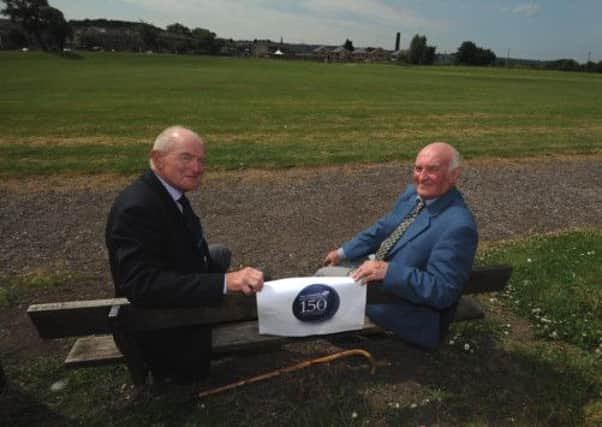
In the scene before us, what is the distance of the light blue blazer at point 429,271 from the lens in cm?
287

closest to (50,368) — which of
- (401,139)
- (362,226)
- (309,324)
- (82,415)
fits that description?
(82,415)

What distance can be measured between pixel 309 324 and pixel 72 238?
5064mm

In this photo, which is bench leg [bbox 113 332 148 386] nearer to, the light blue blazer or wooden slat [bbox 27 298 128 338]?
wooden slat [bbox 27 298 128 338]

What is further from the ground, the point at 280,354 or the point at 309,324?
the point at 309,324

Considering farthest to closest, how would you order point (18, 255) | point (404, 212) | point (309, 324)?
point (18, 255)
point (404, 212)
point (309, 324)

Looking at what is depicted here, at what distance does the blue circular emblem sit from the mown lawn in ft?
2.79

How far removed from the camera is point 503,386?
11.9 ft

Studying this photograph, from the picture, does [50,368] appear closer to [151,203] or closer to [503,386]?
[151,203]

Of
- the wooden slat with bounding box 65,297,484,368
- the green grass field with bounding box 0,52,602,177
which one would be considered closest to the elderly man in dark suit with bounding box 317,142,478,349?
the wooden slat with bounding box 65,297,484,368

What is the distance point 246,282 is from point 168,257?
581mm

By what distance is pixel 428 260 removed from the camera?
3117 millimetres

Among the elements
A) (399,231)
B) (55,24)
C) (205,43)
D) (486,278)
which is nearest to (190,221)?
(399,231)

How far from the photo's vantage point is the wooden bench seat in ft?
8.44

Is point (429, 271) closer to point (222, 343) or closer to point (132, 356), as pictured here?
point (222, 343)
